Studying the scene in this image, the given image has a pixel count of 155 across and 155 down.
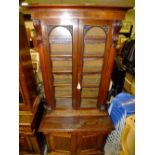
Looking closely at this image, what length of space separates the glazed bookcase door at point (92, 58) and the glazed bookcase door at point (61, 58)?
0.23 feet

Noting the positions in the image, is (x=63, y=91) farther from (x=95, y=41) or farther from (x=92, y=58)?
(x=95, y=41)

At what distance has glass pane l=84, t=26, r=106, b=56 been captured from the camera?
1428 mm

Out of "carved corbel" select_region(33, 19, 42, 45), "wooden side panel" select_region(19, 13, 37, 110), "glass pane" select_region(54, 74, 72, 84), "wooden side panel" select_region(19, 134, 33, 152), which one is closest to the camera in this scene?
"carved corbel" select_region(33, 19, 42, 45)

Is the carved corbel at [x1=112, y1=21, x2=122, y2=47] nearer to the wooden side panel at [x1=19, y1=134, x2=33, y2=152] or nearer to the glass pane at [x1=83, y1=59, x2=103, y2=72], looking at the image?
the glass pane at [x1=83, y1=59, x2=103, y2=72]

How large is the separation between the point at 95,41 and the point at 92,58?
0.56 ft

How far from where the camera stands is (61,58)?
5.03 ft

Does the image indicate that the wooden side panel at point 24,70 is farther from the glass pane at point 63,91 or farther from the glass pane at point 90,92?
the glass pane at point 90,92

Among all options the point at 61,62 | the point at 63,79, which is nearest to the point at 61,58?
the point at 61,62

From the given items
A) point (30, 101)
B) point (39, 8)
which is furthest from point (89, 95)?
point (39, 8)

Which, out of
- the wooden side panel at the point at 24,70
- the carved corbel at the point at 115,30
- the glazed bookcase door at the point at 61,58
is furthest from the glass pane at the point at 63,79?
the carved corbel at the point at 115,30

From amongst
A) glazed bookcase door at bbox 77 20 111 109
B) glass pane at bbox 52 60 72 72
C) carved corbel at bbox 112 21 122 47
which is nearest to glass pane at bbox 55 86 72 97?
glazed bookcase door at bbox 77 20 111 109

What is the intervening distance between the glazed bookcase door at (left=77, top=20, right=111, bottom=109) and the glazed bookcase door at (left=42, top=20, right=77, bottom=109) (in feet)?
0.23

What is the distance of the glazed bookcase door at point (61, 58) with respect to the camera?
1391mm
